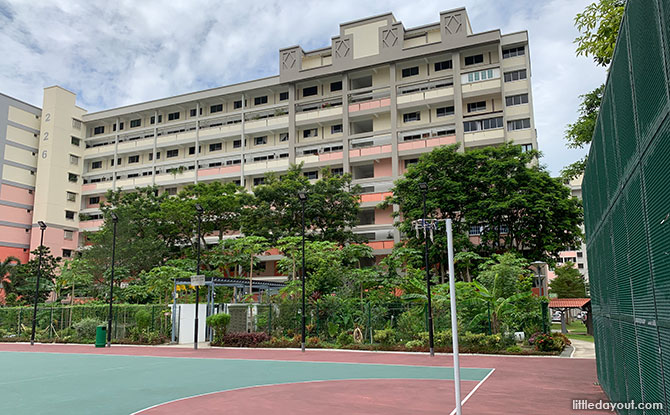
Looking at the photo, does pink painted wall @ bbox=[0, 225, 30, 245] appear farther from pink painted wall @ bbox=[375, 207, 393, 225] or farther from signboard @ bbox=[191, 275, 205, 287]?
signboard @ bbox=[191, 275, 205, 287]

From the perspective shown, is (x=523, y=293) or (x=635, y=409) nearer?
Result: (x=635, y=409)

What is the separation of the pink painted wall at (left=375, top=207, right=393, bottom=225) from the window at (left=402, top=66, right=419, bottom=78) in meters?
14.0

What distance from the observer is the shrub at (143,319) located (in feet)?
110

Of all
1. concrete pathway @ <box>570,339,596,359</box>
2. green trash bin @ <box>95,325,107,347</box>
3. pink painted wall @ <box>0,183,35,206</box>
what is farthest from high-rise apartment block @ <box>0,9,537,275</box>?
green trash bin @ <box>95,325,107,347</box>

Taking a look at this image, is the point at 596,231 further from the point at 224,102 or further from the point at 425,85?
the point at 224,102

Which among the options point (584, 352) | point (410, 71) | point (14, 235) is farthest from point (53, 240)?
point (584, 352)

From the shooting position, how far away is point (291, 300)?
3105cm

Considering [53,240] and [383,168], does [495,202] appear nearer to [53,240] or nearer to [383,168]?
[383,168]

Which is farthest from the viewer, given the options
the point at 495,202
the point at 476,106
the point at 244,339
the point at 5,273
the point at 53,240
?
the point at 53,240

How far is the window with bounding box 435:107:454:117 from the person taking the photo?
51.0 metres

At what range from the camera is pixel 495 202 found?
1474 inches

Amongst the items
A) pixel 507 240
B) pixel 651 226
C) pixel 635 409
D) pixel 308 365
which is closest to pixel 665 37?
pixel 651 226

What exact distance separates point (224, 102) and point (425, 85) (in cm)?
2450

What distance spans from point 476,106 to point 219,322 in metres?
32.5
